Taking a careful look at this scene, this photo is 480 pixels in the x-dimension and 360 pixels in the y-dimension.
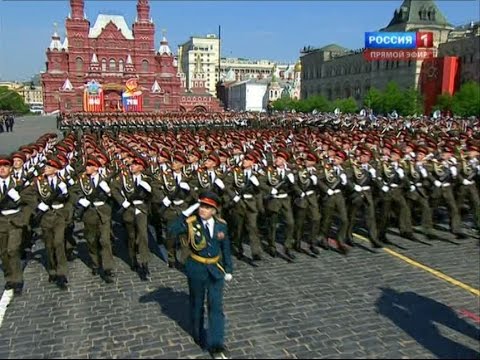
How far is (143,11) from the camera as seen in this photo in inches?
3059

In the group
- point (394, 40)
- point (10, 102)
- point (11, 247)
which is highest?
point (394, 40)

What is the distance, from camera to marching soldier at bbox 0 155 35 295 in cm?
669

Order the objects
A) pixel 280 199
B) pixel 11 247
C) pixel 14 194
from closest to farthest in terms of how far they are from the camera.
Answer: pixel 11 247
pixel 14 194
pixel 280 199

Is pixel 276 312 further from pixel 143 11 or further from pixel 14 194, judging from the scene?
pixel 143 11

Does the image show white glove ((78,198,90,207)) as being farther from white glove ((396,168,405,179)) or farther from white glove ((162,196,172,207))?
white glove ((396,168,405,179))

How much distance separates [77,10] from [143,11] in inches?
415

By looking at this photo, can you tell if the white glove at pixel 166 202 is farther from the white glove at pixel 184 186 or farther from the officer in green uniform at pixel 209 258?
the officer in green uniform at pixel 209 258

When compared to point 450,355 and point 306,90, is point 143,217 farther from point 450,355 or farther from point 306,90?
point 306,90

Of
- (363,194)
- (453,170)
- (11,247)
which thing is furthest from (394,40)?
(11,247)

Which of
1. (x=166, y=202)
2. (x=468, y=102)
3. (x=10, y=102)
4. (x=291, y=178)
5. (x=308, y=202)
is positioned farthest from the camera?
(x=10, y=102)

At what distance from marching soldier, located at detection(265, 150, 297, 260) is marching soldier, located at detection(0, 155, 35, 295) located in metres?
3.88

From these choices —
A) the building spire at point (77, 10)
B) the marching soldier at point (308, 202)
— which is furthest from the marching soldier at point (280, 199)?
the building spire at point (77, 10)

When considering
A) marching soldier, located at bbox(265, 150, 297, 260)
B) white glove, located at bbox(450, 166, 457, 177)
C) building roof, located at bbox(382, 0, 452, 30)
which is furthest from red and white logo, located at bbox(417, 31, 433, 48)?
marching soldier, located at bbox(265, 150, 297, 260)

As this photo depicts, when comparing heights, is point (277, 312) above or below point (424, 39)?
below
